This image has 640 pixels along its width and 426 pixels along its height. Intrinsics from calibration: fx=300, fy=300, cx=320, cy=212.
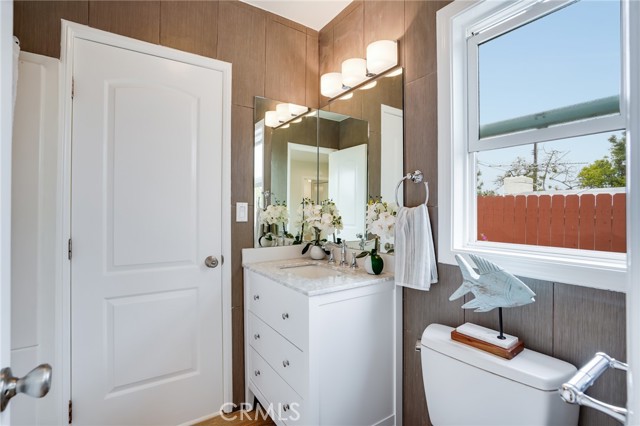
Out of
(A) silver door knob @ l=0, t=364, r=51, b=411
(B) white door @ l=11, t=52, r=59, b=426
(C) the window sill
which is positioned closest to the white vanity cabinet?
(C) the window sill

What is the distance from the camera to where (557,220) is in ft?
3.62

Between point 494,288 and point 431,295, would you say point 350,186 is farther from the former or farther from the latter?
point 494,288

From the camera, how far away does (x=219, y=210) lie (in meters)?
1.81

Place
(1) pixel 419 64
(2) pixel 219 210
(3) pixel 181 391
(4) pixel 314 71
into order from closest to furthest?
(1) pixel 419 64 < (3) pixel 181 391 < (2) pixel 219 210 < (4) pixel 314 71

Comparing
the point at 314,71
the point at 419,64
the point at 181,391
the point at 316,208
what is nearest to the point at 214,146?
the point at 316,208

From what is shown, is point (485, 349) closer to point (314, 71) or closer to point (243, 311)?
point (243, 311)

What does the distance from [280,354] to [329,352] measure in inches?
11.6

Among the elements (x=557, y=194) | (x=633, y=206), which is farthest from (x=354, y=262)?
(x=633, y=206)

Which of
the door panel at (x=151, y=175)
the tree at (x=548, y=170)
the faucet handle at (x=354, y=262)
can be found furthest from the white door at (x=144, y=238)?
the tree at (x=548, y=170)

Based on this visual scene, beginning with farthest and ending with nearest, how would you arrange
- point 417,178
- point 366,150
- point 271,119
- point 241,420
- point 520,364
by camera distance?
point 271,119
point 366,150
point 241,420
point 417,178
point 520,364

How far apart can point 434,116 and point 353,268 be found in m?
0.92

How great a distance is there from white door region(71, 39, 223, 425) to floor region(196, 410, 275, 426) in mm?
65

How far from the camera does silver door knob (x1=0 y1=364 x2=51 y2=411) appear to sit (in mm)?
510

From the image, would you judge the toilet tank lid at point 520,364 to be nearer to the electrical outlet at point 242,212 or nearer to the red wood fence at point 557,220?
the red wood fence at point 557,220
